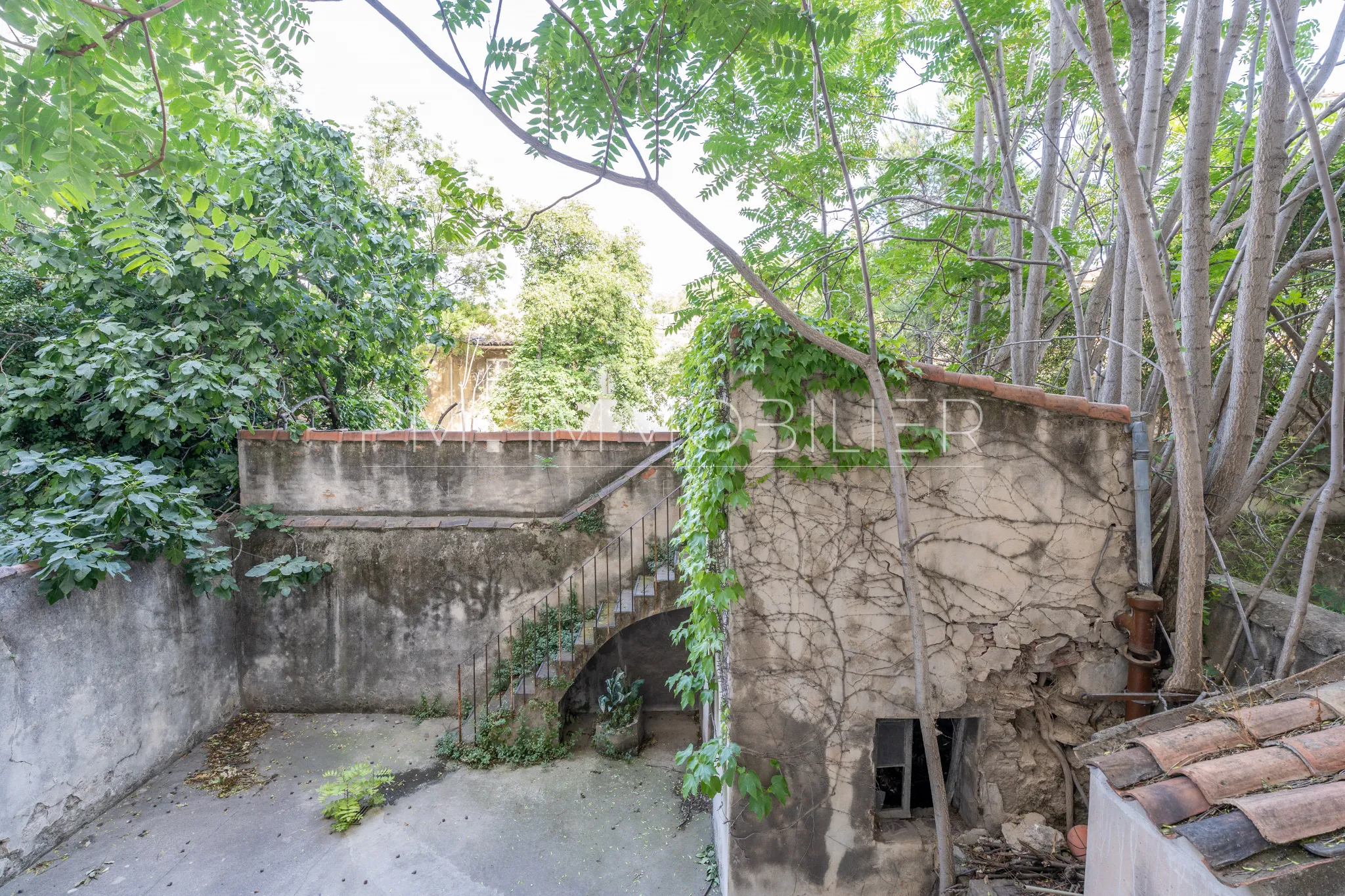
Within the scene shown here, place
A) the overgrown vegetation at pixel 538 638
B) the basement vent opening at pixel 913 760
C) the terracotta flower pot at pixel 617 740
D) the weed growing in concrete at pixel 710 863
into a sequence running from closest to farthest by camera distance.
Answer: the basement vent opening at pixel 913 760 → the weed growing in concrete at pixel 710 863 → the terracotta flower pot at pixel 617 740 → the overgrown vegetation at pixel 538 638

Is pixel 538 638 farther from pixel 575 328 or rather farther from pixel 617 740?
pixel 575 328

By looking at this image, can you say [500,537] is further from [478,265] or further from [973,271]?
[478,265]

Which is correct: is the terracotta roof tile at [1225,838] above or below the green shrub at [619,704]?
above

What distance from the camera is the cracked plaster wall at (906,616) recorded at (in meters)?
3.23

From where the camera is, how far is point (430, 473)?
6.46m

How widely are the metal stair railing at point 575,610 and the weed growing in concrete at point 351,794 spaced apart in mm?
830

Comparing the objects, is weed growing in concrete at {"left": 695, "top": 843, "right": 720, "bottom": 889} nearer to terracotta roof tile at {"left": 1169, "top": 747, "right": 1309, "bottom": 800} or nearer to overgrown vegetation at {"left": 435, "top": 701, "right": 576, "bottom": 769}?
overgrown vegetation at {"left": 435, "top": 701, "right": 576, "bottom": 769}

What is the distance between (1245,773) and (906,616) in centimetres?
154

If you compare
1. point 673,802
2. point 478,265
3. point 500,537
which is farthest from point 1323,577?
point 478,265

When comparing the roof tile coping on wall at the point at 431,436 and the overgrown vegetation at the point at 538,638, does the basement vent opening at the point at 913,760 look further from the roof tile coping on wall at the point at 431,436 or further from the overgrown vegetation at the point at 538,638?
the roof tile coping on wall at the point at 431,436

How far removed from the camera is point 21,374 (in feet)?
19.3

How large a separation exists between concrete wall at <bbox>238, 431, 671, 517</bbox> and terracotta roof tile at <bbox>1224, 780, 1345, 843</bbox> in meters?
5.35

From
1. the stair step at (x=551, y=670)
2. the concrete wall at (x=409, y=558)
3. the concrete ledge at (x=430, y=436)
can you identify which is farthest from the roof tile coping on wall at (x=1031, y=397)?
the stair step at (x=551, y=670)

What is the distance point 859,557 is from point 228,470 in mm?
6854
